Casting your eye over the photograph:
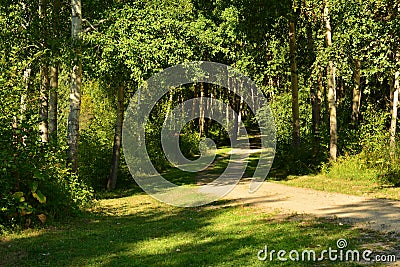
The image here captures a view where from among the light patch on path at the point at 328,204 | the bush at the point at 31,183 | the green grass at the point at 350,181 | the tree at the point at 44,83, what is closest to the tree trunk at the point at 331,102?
the green grass at the point at 350,181

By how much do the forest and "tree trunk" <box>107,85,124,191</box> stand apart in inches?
1.9

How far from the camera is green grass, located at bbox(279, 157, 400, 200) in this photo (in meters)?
16.4

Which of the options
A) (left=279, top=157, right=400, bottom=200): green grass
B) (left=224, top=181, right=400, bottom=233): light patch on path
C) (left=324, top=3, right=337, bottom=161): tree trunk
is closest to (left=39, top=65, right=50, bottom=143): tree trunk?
(left=224, top=181, right=400, bottom=233): light patch on path

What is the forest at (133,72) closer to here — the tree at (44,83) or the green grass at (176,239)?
the tree at (44,83)

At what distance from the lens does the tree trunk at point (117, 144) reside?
21094mm

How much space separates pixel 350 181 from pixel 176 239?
1117 centimetres

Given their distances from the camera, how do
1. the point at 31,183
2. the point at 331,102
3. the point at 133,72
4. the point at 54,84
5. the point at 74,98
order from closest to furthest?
the point at 31,183, the point at 74,98, the point at 133,72, the point at 54,84, the point at 331,102

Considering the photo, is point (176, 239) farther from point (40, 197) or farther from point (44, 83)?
point (44, 83)

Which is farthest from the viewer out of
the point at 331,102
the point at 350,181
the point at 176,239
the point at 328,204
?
the point at 331,102

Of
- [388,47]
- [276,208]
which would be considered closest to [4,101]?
[276,208]

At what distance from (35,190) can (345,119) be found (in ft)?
61.4

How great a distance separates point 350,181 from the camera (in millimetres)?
19594

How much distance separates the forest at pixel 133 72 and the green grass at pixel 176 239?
1.42 meters

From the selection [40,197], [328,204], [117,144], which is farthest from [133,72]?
[328,204]
